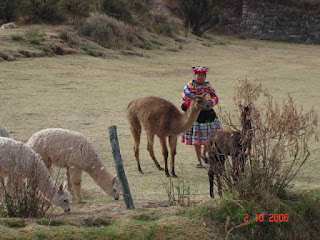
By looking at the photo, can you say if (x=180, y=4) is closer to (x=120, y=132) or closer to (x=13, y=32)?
(x=13, y=32)

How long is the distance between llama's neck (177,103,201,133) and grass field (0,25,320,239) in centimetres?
71

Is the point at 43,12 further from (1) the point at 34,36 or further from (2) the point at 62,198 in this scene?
(2) the point at 62,198

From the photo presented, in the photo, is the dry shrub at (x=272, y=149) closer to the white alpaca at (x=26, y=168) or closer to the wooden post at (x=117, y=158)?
the wooden post at (x=117, y=158)

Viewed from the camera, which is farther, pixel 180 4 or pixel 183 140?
pixel 180 4

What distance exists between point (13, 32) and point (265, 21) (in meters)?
24.3

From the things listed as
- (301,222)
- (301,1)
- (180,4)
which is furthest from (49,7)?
(301,1)

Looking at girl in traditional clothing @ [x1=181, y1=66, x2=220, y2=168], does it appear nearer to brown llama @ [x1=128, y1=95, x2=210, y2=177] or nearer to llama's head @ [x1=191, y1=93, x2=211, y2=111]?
brown llama @ [x1=128, y1=95, x2=210, y2=177]

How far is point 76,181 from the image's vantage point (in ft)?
21.5

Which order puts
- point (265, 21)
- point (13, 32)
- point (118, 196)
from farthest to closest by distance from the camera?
point (265, 21), point (13, 32), point (118, 196)

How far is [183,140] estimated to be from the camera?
8.44 meters

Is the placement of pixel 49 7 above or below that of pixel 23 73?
above

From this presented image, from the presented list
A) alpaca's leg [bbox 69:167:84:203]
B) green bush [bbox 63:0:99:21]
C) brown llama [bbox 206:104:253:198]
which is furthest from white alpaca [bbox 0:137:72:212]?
green bush [bbox 63:0:99:21]

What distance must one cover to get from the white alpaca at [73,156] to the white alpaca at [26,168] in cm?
81
